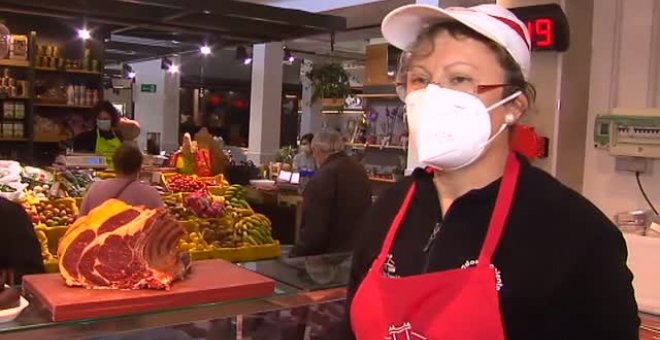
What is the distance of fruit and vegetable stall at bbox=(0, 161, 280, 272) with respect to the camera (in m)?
4.16

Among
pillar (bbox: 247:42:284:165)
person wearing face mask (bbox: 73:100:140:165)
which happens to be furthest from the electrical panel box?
pillar (bbox: 247:42:284:165)

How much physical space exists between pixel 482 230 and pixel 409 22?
0.45m

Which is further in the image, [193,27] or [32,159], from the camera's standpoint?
[32,159]

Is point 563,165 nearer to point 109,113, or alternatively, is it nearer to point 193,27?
point 193,27

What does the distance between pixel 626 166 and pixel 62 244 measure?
2714mm

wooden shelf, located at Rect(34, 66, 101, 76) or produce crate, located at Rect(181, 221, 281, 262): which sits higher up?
wooden shelf, located at Rect(34, 66, 101, 76)

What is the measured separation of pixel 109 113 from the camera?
25.7ft

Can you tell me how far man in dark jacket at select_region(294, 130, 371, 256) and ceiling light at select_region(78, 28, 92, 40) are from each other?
500cm

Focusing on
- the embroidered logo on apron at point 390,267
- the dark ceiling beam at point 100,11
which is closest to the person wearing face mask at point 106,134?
the dark ceiling beam at point 100,11

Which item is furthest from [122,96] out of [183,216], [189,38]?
[183,216]

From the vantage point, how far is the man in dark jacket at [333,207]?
15.0 ft

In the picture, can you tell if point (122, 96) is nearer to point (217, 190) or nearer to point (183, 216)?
point (217, 190)

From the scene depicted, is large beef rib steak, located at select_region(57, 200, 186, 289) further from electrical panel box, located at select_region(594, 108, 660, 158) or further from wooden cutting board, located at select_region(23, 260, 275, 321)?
electrical panel box, located at select_region(594, 108, 660, 158)

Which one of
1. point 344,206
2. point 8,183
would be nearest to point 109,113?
point 8,183
